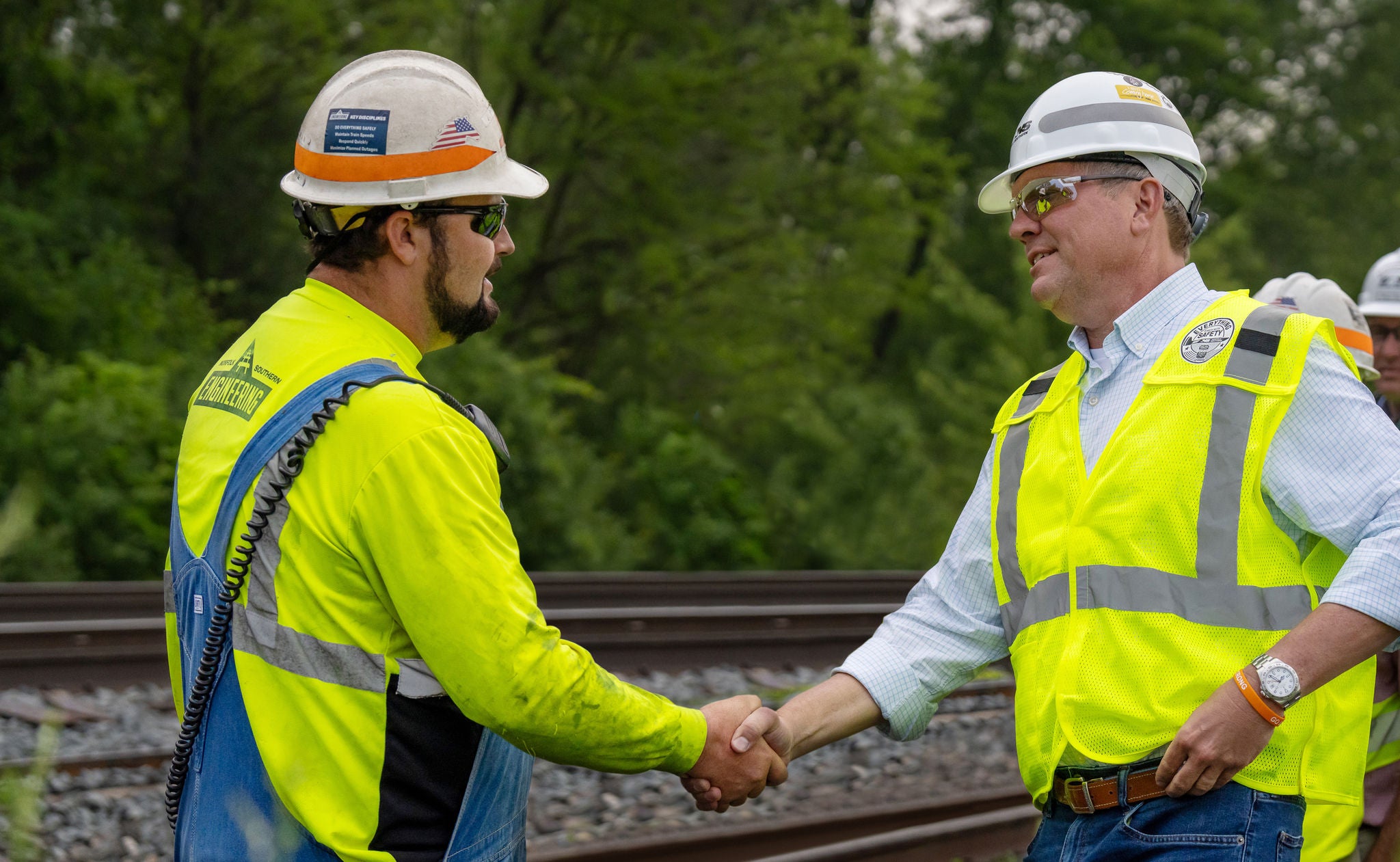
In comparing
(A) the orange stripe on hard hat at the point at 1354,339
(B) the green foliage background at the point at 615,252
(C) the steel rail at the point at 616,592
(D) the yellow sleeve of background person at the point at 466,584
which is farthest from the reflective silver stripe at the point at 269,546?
(B) the green foliage background at the point at 615,252

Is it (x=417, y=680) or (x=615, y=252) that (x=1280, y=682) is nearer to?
(x=417, y=680)

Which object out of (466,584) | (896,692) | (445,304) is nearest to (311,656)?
(466,584)

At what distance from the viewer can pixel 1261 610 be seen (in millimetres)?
2766

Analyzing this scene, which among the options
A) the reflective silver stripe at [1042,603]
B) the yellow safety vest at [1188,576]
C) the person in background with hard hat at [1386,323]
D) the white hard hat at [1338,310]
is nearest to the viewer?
the yellow safety vest at [1188,576]

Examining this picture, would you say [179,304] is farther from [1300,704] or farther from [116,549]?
[1300,704]

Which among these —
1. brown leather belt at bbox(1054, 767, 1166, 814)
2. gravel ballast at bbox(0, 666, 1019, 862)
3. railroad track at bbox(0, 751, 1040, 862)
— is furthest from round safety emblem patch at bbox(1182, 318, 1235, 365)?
gravel ballast at bbox(0, 666, 1019, 862)

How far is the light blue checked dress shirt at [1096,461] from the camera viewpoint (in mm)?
2688

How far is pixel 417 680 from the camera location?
2652 millimetres

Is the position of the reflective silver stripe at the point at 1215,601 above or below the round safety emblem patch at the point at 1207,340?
below

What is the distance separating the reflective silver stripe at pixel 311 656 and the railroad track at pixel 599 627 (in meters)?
5.42

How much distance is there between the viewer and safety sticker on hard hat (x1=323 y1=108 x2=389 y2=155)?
2.85 meters

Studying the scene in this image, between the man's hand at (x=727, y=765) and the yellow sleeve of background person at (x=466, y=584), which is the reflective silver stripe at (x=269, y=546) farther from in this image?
the man's hand at (x=727, y=765)

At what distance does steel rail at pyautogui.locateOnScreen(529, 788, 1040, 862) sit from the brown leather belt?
2328 millimetres

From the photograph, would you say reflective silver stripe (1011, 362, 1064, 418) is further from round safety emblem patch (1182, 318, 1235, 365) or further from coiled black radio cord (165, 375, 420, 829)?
coiled black radio cord (165, 375, 420, 829)
